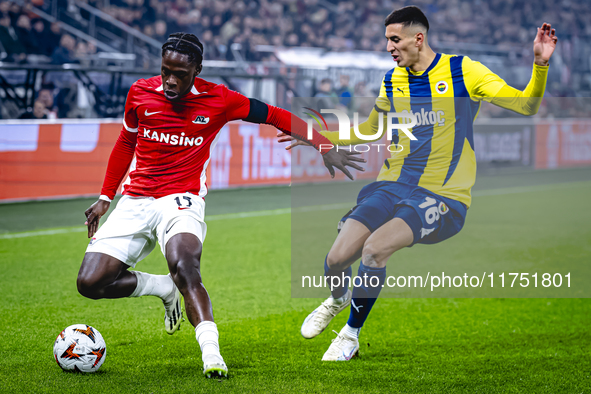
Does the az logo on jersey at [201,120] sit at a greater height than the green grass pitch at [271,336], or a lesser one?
greater

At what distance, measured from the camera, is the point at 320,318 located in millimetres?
4023

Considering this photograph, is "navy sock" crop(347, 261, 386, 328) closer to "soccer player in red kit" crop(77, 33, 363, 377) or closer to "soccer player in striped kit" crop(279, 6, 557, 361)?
"soccer player in striped kit" crop(279, 6, 557, 361)

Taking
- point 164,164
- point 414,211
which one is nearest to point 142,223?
point 164,164

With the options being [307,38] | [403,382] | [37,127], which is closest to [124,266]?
[403,382]

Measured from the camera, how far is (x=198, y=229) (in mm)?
3664

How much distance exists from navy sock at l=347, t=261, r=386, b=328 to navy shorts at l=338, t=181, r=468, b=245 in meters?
0.26

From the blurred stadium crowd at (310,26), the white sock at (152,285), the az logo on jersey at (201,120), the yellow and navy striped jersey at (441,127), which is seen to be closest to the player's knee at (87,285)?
the white sock at (152,285)

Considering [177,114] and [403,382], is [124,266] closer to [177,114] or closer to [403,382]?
[177,114]

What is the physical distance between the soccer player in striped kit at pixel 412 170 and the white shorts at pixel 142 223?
2.52 feet

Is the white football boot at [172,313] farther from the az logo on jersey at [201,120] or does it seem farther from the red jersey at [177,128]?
the az logo on jersey at [201,120]

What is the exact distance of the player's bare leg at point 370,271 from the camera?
3752 mm

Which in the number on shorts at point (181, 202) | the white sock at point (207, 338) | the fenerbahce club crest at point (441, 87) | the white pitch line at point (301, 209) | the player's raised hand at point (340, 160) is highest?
the fenerbahce club crest at point (441, 87)

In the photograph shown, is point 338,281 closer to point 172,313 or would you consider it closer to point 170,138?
point 172,313

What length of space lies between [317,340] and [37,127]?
22.5ft
